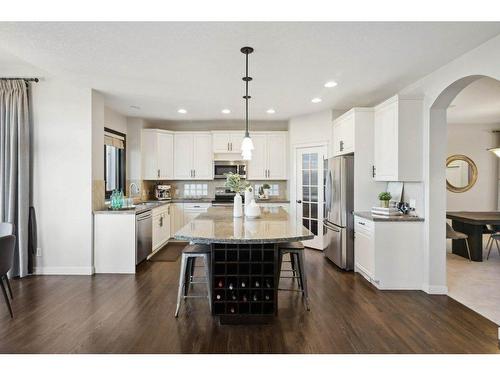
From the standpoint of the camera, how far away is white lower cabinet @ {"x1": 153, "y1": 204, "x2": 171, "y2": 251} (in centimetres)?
523

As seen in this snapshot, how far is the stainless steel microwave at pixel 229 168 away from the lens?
636 centimetres

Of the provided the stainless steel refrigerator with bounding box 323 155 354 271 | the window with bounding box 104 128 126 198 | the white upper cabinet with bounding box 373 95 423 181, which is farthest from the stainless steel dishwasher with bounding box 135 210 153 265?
the white upper cabinet with bounding box 373 95 423 181

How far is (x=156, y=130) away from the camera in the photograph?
613cm

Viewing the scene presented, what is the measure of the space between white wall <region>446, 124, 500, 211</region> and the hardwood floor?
4.74 metres

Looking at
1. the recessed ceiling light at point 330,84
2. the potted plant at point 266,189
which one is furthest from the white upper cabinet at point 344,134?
the potted plant at point 266,189

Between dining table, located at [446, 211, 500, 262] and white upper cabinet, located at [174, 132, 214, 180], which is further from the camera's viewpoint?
white upper cabinet, located at [174, 132, 214, 180]

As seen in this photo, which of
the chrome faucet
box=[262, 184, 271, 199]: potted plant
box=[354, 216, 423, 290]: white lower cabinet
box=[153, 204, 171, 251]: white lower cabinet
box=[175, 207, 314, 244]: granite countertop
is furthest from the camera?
the chrome faucet

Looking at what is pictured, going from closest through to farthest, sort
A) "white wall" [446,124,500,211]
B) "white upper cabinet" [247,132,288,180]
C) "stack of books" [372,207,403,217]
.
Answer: "stack of books" [372,207,403,217], "white upper cabinet" [247,132,288,180], "white wall" [446,124,500,211]

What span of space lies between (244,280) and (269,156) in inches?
155

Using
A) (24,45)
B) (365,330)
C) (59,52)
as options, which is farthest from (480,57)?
(24,45)

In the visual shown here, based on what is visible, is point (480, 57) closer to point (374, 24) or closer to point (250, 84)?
point (374, 24)

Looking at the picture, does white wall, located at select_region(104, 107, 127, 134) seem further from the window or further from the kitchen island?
the kitchen island

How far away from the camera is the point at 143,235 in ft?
15.2

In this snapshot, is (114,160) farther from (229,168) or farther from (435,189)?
(435,189)
